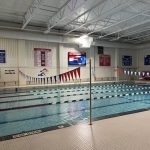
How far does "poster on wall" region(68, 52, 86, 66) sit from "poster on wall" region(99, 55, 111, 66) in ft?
5.94

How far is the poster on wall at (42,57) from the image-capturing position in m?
12.6

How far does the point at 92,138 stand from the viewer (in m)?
2.76

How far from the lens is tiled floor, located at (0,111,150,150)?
2451 millimetres

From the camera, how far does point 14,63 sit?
1175cm

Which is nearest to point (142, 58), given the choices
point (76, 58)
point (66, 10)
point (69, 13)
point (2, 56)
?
point (76, 58)

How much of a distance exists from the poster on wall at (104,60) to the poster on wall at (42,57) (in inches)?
192

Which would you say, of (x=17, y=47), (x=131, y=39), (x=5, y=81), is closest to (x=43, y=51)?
(x=17, y=47)

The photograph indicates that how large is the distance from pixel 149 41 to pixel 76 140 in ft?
52.5

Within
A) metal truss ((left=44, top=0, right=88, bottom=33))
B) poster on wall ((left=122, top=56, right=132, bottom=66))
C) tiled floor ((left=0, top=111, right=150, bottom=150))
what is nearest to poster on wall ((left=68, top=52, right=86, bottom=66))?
metal truss ((left=44, top=0, right=88, bottom=33))

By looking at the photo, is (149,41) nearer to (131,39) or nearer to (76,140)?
(131,39)

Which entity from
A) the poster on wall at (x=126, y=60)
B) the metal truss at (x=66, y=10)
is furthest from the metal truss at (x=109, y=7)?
the poster on wall at (x=126, y=60)

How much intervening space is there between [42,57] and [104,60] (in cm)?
594

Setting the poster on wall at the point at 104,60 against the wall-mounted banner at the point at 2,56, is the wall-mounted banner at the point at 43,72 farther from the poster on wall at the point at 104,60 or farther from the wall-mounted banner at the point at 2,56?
the poster on wall at the point at 104,60

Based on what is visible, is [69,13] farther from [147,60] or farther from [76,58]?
[147,60]
